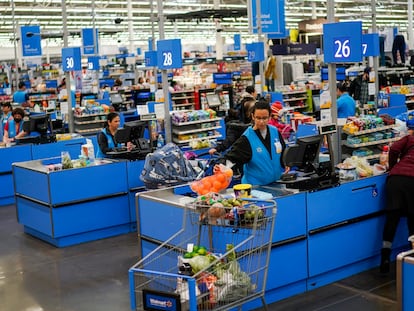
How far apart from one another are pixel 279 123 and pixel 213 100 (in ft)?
19.2

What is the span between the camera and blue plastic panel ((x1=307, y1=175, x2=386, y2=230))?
573 cm

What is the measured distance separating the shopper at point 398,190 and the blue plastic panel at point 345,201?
0.42ft

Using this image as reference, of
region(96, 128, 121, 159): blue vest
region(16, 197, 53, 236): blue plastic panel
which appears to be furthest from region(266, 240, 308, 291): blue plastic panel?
region(96, 128, 121, 159): blue vest

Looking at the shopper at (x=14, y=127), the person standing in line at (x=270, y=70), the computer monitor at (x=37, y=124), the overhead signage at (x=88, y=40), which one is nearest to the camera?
the computer monitor at (x=37, y=124)

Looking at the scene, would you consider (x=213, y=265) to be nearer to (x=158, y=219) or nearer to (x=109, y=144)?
(x=158, y=219)

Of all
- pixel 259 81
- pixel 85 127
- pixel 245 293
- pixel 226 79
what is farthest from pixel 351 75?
pixel 245 293

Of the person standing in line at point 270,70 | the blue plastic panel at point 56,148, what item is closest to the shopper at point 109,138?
the blue plastic panel at point 56,148

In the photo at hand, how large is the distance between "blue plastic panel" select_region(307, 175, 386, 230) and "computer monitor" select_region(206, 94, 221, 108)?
940 centimetres

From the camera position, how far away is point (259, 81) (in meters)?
15.3

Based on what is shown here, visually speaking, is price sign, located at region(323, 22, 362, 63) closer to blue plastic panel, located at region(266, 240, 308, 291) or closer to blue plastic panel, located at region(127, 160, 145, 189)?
blue plastic panel, located at region(266, 240, 308, 291)

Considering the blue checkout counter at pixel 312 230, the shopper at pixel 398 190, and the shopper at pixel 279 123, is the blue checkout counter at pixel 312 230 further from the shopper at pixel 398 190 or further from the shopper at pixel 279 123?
the shopper at pixel 279 123

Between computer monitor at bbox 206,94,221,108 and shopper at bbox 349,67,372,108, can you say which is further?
computer monitor at bbox 206,94,221,108

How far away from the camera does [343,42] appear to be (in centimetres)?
655

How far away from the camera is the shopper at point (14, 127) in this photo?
10898 mm
